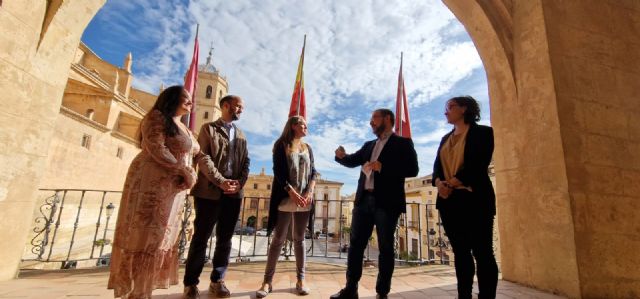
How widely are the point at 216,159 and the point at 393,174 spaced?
62.2 inches

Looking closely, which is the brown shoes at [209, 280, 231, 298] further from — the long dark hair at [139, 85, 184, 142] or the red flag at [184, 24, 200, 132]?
the red flag at [184, 24, 200, 132]

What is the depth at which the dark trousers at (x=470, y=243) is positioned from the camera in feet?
6.61

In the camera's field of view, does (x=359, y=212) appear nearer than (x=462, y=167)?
No

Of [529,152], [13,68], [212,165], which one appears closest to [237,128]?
[212,165]

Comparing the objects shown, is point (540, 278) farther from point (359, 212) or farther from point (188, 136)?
point (188, 136)

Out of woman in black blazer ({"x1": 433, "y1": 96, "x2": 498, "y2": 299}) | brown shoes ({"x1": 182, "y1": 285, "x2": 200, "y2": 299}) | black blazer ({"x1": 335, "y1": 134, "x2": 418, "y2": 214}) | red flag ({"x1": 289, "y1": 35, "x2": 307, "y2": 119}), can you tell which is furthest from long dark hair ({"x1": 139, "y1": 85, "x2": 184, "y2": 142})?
red flag ({"x1": 289, "y1": 35, "x2": 307, "y2": 119})

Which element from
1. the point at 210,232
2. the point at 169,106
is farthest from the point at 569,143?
the point at 169,106

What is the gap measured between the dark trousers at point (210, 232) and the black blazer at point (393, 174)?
116cm

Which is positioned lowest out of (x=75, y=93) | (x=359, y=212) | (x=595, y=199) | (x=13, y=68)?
(x=359, y=212)

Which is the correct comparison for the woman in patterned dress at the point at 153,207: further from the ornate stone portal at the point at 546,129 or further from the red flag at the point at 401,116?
the red flag at the point at 401,116

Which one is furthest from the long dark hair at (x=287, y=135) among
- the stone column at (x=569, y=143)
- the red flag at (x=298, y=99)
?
the red flag at (x=298, y=99)

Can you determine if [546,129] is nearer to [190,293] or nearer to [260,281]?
[260,281]

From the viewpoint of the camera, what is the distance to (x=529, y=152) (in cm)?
318

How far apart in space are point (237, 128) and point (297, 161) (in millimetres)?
680
